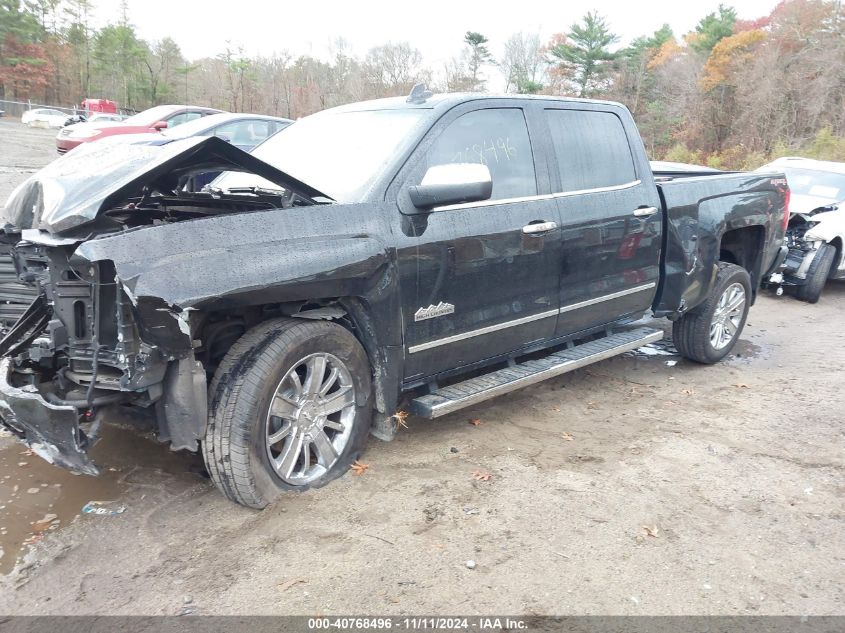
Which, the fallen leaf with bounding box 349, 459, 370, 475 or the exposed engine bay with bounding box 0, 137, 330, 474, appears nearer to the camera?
the exposed engine bay with bounding box 0, 137, 330, 474

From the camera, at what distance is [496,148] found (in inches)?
155

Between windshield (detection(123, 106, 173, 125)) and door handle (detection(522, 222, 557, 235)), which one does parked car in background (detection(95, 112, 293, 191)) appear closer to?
windshield (detection(123, 106, 173, 125))

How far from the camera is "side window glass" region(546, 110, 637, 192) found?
14.1 feet

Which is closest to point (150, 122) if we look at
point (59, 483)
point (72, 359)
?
point (59, 483)

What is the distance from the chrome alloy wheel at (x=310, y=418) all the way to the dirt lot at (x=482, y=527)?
0.52ft

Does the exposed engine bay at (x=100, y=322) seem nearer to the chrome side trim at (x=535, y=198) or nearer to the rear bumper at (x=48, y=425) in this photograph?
the rear bumper at (x=48, y=425)

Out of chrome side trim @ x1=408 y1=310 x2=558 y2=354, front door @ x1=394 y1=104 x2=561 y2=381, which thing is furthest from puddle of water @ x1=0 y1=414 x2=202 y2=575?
front door @ x1=394 y1=104 x2=561 y2=381

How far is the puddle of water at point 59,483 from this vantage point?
2986 mm

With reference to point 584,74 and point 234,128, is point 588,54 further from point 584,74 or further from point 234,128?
point 234,128

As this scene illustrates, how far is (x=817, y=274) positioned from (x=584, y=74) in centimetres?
3226

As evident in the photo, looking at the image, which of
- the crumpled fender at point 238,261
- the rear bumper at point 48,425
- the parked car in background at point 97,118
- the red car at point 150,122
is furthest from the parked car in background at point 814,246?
the parked car in background at point 97,118

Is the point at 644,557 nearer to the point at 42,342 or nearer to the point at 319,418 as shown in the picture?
the point at 319,418

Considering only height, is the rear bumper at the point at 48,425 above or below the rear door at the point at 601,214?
below

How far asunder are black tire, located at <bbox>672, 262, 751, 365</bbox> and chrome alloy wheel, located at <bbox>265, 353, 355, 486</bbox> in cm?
340
